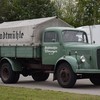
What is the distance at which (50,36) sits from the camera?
16516 mm

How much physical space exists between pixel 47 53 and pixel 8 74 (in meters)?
2.26

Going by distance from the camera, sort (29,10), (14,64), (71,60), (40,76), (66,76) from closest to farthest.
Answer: (71,60), (66,76), (14,64), (40,76), (29,10)

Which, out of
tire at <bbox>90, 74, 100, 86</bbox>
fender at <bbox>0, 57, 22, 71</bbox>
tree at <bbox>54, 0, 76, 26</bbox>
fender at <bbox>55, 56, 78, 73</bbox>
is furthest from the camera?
tree at <bbox>54, 0, 76, 26</bbox>

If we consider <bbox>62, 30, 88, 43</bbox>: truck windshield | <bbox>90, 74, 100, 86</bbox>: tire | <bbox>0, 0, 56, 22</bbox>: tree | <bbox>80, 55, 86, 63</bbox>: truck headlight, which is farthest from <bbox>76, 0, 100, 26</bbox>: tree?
<bbox>80, 55, 86, 63</bbox>: truck headlight

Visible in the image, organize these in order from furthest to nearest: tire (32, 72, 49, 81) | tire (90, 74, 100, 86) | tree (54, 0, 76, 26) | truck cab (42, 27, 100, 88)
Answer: tree (54, 0, 76, 26), tire (32, 72, 49, 81), tire (90, 74, 100, 86), truck cab (42, 27, 100, 88)

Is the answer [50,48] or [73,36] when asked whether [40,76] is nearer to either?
[50,48]

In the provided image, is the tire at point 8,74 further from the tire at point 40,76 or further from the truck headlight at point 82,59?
the truck headlight at point 82,59

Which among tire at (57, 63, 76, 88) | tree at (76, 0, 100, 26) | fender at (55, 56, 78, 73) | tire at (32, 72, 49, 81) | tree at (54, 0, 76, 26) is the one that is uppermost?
tree at (54, 0, 76, 26)

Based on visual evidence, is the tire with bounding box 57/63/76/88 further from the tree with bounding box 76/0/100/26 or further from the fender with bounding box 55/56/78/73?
the tree with bounding box 76/0/100/26

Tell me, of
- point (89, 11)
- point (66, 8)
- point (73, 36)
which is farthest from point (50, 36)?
point (66, 8)

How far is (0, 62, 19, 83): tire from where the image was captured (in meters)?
17.5

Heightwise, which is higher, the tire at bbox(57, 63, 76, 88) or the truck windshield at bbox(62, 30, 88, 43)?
the truck windshield at bbox(62, 30, 88, 43)

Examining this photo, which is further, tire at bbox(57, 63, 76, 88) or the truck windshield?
the truck windshield

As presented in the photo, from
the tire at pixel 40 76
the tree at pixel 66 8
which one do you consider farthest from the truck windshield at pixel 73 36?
the tree at pixel 66 8
